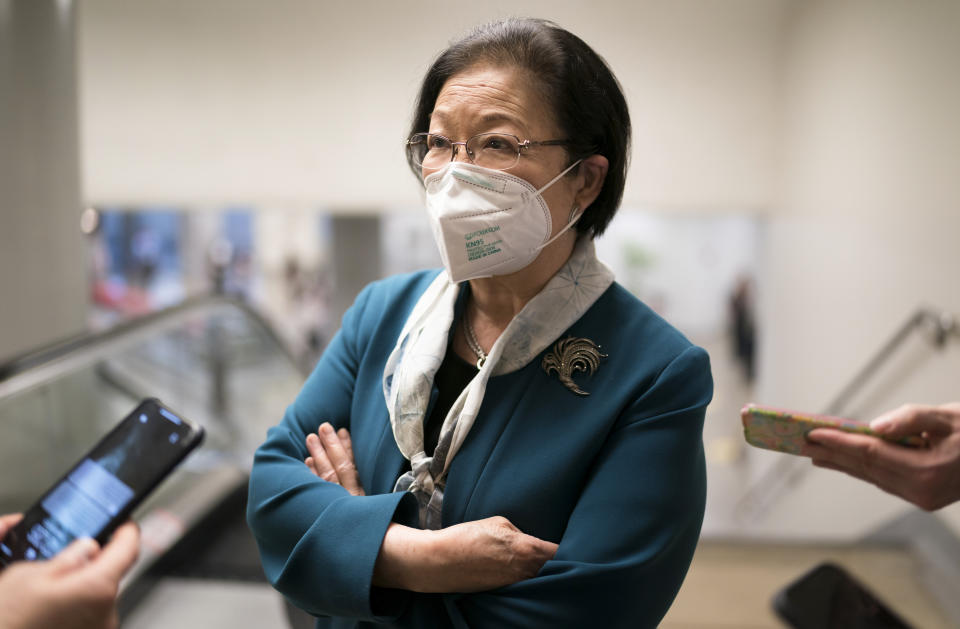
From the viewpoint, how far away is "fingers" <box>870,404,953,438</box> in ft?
4.90

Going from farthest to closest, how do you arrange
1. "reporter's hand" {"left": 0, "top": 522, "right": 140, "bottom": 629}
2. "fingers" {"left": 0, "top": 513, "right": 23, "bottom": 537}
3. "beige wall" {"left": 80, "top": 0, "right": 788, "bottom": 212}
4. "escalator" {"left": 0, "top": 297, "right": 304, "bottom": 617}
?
"beige wall" {"left": 80, "top": 0, "right": 788, "bottom": 212} < "escalator" {"left": 0, "top": 297, "right": 304, "bottom": 617} < "fingers" {"left": 0, "top": 513, "right": 23, "bottom": 537} < "reporter's hand" {"left": 0, "top": 522, "right": 140, "bottom": 629}

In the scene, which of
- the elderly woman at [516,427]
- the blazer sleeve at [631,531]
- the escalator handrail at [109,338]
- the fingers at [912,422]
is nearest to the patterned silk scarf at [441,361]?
the elderly woman at [516,427]

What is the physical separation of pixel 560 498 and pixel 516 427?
0.15 m

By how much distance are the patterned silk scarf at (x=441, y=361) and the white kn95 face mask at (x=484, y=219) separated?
0.10m

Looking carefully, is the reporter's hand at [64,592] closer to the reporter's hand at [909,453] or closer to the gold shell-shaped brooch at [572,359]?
the gold shell-shaped brooch at [572,359]

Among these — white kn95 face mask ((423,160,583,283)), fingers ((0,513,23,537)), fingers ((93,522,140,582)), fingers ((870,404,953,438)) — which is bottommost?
fingers ((0,513,23,537))

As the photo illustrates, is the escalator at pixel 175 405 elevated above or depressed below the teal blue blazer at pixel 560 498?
below

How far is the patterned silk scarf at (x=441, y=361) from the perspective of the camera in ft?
4.67

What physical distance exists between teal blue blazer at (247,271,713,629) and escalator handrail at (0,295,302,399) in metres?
1.63

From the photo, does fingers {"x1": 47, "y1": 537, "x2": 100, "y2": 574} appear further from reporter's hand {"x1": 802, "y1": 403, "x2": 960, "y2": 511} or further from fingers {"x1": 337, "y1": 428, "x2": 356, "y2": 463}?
reporter's hand {"x1": 802, "y1": 403, "x2": 960, "y2": 511}

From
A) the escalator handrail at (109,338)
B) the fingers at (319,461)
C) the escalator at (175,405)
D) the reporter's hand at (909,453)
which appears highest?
the reporter's hand at (909,453)

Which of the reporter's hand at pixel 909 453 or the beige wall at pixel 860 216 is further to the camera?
the beige wall at pixel 860 216

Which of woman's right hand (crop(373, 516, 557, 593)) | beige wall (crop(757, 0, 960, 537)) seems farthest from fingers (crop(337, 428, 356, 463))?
beige wall (crop(757, 0, 960, 537))

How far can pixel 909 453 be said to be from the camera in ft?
4.94
